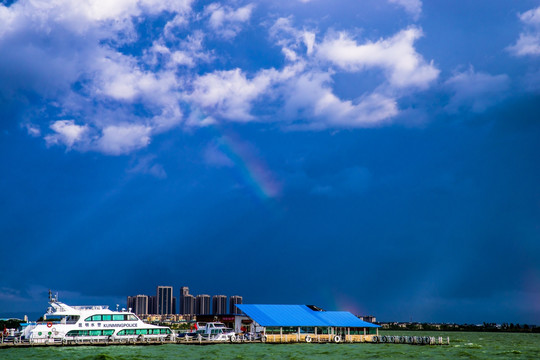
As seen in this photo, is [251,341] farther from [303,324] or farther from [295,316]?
[295,316]

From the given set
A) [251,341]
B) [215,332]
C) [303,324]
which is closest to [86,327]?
[215,332]

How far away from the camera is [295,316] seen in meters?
89.9

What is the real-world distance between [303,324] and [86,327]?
3059 centimetres

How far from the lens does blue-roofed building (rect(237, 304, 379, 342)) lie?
3319 inches

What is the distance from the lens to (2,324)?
124375mm

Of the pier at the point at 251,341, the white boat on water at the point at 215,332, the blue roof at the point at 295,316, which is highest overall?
the blue roof at the point at 295,316

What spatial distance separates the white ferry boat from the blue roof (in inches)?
539

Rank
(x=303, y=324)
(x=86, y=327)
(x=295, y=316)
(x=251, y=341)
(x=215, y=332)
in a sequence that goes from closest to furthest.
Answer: (x=86, y=327)
(x=251, y=341)
(x=215, y=332)
(x=303, y=324)
(x=295, y=316)

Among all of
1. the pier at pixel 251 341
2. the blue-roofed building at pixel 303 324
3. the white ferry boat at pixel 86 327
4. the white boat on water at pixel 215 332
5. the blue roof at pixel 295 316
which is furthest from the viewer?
the blue roof at pixel 295 316

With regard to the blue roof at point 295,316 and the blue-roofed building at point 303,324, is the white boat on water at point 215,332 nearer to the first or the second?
the blue-roofed building at point 303,324

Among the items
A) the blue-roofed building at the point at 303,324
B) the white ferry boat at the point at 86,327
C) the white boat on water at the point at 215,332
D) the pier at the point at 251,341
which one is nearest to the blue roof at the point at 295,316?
the blue-roofed building at the point at 303,324

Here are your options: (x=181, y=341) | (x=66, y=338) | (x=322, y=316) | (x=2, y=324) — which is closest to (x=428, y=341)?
(x=322, y=316)

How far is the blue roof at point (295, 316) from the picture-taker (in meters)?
85.8

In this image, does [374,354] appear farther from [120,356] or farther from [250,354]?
[120,356]
